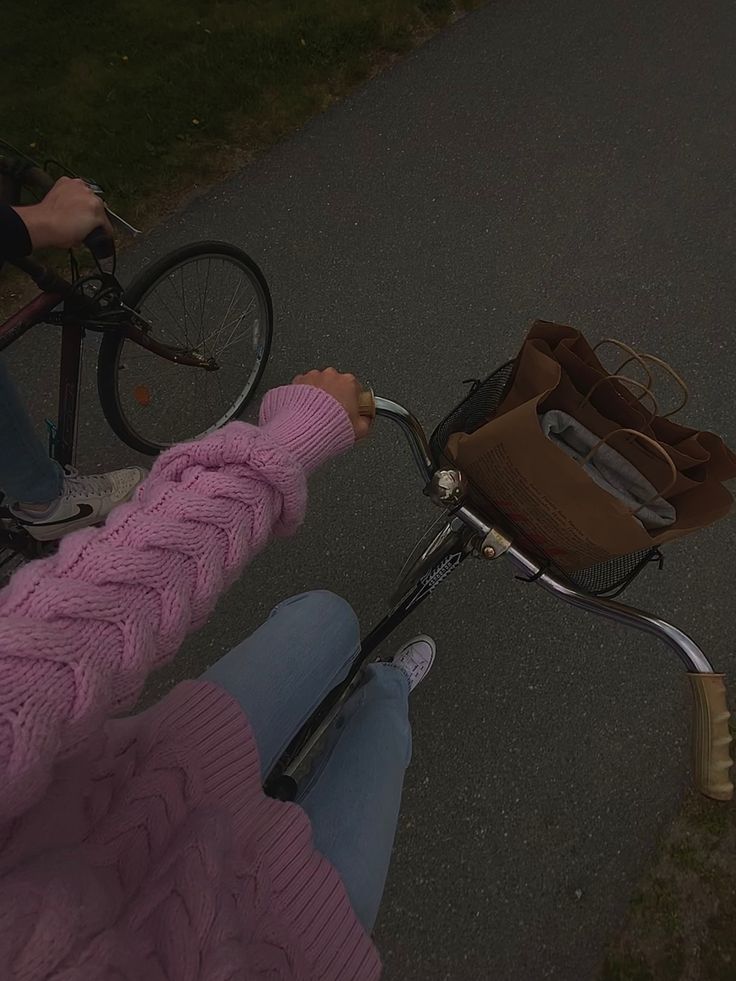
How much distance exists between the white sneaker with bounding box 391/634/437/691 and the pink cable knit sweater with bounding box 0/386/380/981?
0.83m

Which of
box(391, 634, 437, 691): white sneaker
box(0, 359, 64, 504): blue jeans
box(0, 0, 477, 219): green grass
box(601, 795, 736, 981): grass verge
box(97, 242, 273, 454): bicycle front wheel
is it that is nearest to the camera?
box(0, 359, 64, 504): blue jeans

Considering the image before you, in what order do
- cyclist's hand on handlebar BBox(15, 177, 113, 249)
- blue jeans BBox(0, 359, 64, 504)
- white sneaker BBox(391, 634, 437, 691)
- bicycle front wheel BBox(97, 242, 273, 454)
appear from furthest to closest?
bicycle front wheel BBox(97, 242, 273, 454) < white sneaker BBox(391, 634, 437, 691) < blue jeans BBox(0, 359, 64, 504) < cyclist's hand on handlebar BBox(15, 177, 113, 249)

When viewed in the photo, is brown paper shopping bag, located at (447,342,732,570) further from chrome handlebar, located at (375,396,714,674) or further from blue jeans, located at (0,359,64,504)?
blue jeans, located at (0,359,64,504)

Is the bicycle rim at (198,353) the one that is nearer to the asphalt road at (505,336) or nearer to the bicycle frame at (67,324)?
the asphalt road at (505,336)

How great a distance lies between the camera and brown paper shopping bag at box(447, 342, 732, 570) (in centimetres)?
89

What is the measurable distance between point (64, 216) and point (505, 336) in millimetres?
1675

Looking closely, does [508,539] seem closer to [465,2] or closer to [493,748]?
[493,748]

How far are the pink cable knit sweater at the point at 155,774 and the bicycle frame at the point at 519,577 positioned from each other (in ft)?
0.61

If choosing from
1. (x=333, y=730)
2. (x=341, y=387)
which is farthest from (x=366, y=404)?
(x=333, y=730)

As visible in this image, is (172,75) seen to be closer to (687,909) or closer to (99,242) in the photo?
(99,242)

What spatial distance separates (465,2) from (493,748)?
3516 mm

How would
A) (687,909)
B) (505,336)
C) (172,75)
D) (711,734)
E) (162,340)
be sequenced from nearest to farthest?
(711,734)
(687,909)
(162,340)
(505,336)
(172,75)

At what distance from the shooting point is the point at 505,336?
2.46 meters

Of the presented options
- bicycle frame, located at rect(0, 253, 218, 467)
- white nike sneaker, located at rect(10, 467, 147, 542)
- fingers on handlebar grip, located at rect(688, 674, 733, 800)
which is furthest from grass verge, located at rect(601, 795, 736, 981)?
bicycle frame, located at rect(0, 253, 218, 467)
